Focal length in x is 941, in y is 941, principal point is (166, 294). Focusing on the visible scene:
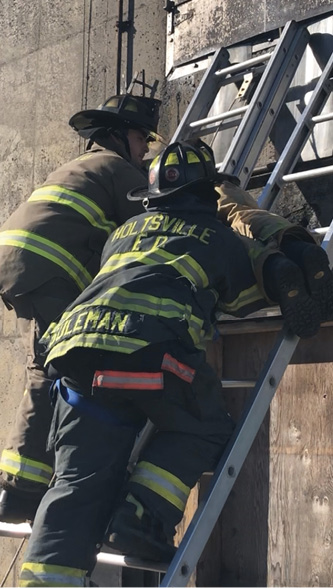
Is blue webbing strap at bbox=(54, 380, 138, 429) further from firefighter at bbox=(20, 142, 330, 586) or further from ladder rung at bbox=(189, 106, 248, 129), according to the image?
ladder rung at bbox=(189, 106, 248, 129)

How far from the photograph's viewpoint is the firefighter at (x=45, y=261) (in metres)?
3.63

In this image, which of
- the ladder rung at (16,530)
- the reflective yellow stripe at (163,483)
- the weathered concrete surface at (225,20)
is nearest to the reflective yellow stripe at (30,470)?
the ladder rung at (16,530)

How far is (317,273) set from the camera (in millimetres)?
3008

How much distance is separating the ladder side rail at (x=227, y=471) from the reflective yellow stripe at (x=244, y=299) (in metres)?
0.15

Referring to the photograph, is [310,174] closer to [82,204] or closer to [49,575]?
[82,204]

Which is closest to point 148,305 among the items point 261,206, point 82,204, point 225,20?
point 82,204

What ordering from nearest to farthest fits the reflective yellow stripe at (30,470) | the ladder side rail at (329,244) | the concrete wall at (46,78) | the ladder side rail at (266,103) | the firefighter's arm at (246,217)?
the firefighter's arm at (246,217), the ladder side rail at (329,244), the reflective yellow stripe at (30,470), the ladder side rail at (266,103), the concrete wall at (46,78)

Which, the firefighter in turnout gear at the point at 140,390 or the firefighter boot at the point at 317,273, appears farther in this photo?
the firefighter boot at the point at 317,273

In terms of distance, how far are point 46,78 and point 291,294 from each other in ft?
11.1

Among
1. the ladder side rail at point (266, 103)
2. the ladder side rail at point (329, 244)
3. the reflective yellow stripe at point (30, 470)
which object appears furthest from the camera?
the ladder side rail at point (266, 103)

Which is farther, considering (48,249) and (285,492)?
(285,492)

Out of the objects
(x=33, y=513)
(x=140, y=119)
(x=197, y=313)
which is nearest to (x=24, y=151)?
(x=140, y=119)

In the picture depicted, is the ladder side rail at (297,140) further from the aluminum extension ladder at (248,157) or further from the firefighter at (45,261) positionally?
the firefighter at (45,261)

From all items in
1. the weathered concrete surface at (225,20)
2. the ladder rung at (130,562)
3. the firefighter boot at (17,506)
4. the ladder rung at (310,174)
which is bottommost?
A: the ladder rung at (130,562)
